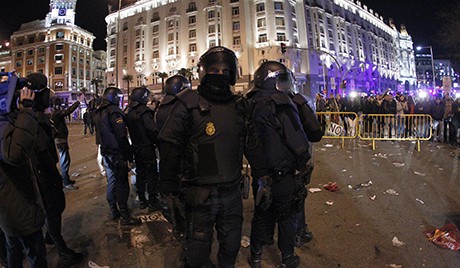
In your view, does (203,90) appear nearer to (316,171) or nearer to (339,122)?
(316,171)

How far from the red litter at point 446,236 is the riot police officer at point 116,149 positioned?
4013 mm

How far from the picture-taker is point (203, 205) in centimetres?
194

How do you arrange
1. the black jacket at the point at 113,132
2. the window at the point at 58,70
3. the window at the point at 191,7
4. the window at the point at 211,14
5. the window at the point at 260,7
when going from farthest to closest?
the window at the point at 58,70 → the window at the point at 191,7 → the window at the point at 211,14 → the window at the point at 260,7 → the black jacket at the point at 113,132

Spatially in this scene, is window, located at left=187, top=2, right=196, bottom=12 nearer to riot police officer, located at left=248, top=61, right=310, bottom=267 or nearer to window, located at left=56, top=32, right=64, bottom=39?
window, located at left=56, top=32, right=64, bottom=39

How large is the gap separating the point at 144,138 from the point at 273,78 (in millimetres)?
2608

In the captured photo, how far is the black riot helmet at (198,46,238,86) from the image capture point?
6.80ft

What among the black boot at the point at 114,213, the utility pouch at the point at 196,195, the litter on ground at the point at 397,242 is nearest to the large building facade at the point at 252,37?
the black boot at the point at 114,213

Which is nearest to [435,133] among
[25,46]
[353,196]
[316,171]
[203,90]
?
[316,171]

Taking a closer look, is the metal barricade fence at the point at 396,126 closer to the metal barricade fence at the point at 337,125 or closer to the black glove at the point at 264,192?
the metal barricade fence at the point at 337,125

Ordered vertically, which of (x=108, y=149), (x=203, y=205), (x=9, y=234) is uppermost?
(x=108, y=149)

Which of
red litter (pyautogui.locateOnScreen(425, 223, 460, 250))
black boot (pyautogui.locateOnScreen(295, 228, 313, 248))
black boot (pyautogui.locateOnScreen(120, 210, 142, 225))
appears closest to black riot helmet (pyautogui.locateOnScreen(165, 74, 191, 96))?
black boot (pyautogui.locateOnScreen(120, 210, 142, 225))

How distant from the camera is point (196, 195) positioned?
1.95 meters

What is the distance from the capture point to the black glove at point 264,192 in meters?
2.42

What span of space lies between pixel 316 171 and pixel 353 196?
1848mm
